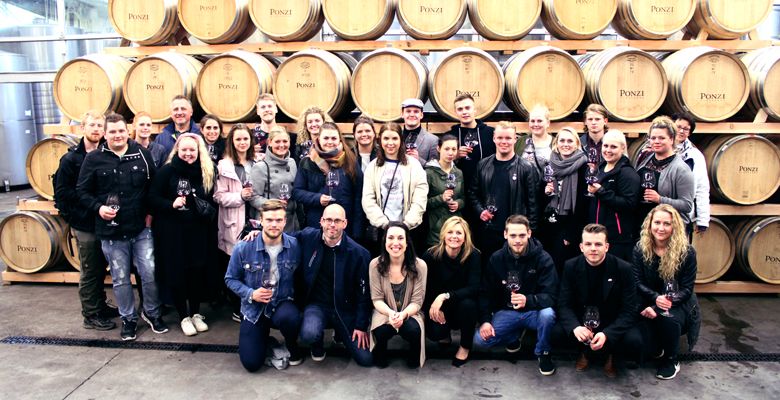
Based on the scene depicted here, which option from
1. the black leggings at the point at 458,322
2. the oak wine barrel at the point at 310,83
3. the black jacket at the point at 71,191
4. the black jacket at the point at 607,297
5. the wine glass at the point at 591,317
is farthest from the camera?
the oak wine barrel at the point at 310,83

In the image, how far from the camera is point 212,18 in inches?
247

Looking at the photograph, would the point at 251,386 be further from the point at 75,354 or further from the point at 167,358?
the point at 75,354

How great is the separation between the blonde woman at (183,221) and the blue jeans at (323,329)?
1.17 metres

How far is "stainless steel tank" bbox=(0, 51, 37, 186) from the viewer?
1223 centimetres

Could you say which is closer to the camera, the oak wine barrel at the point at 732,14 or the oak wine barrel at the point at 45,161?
the oak wine barrel at the point at 732,14

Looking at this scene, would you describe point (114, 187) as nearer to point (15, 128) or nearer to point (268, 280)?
point (268, 280)

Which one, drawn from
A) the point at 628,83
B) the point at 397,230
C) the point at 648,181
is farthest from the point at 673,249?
the point at 628,83

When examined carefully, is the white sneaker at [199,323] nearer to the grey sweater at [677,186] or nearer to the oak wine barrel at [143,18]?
the oak wine barrel at [143,18]

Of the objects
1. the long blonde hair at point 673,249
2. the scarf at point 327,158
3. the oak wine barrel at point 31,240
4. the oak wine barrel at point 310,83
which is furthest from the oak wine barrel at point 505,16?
the oak wine barrel at point 31,240

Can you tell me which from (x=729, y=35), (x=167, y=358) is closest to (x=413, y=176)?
(x=167, y=358)

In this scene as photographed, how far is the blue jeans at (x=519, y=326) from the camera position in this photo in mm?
4398

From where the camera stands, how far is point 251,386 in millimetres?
4215

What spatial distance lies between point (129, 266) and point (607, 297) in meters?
3.80

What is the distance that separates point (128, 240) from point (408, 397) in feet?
8.68
